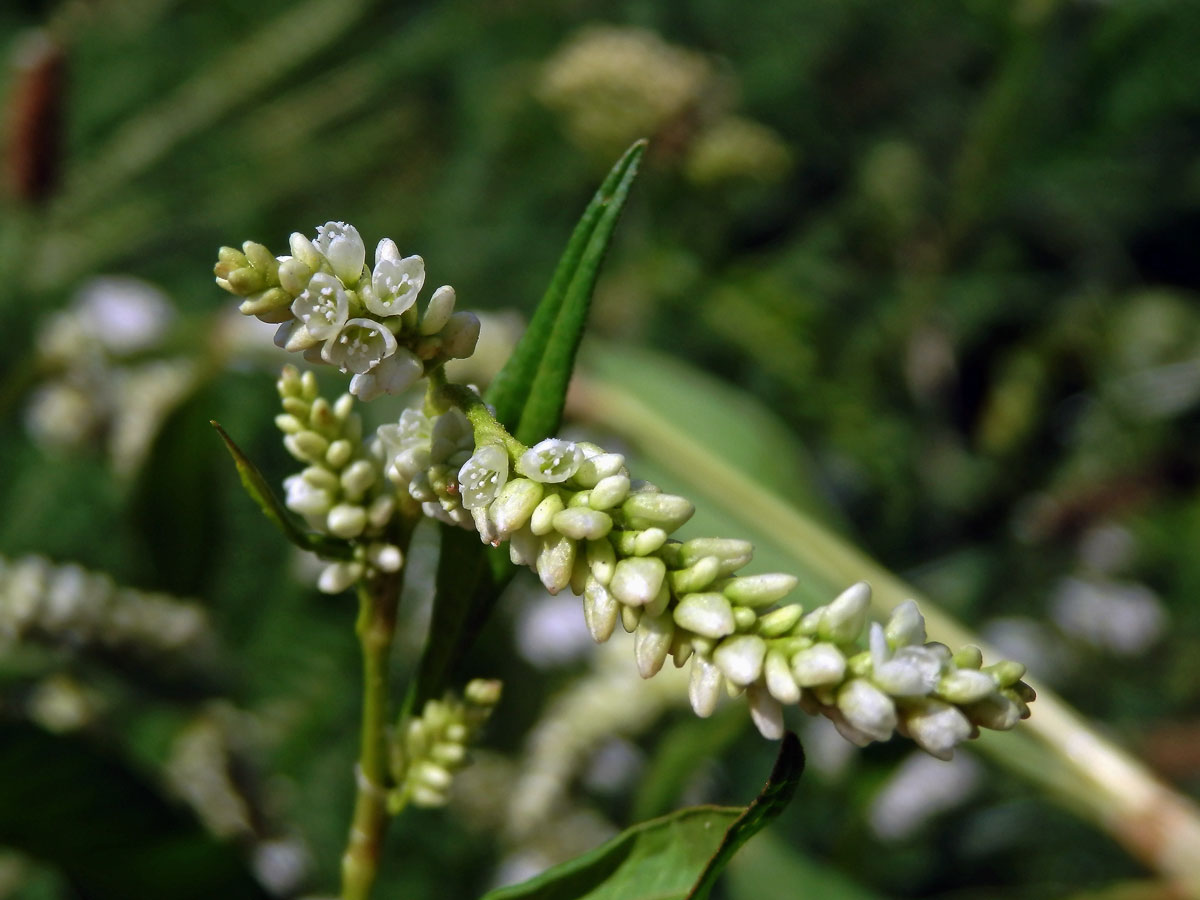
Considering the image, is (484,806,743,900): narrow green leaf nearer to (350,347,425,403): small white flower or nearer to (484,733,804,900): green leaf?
(484,733,804,900): green leaf

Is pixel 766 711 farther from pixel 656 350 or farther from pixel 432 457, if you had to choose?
pixel 656 350

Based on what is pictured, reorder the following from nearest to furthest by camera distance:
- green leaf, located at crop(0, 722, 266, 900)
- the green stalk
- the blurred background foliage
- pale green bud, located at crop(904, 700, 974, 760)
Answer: pale green bud, located at crop(904, 700, 974, 760), green leaf, located at crop(0, 722, 266, 900), the green stalk, the blurred background foliage

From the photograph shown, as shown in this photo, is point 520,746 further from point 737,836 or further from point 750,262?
point 737,836

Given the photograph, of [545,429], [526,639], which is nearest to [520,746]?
[526,639]

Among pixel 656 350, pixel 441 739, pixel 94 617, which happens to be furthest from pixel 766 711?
pixel 656 350

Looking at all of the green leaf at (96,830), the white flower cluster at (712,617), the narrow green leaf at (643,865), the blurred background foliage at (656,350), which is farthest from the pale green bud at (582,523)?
the blurred background foliage at (656,350)

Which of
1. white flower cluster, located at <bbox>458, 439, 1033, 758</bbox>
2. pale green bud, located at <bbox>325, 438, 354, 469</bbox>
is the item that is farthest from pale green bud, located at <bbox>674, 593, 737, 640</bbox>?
pale green bud, located at <bbox>325, 438, 354, 469</bbox>
